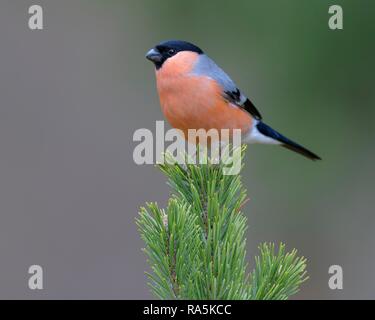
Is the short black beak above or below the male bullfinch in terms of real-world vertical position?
above

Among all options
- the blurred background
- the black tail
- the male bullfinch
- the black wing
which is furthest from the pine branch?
the black tail

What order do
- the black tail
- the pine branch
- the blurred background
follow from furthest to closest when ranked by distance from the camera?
1. the black tail
2. the blurred background
3. the pine branch

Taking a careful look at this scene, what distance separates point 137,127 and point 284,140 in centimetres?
139

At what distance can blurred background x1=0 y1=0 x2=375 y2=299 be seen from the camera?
414cm

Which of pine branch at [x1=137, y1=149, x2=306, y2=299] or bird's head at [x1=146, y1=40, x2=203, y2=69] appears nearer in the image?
pine branch at [x1=137, y1=149, x2=306, y2=299]

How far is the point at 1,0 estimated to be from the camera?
5.52 meters

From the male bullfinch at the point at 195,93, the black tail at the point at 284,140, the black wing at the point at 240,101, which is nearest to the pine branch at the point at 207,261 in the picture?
the male bullfinch at the point at 195,93

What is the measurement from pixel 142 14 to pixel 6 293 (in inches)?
85.6

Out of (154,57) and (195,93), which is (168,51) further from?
(195,93)

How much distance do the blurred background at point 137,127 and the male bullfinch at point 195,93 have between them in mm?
451

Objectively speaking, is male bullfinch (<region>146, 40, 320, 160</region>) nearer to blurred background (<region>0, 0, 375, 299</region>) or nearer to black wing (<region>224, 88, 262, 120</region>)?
black wing (<region>224, 88, 262, 120</region>)

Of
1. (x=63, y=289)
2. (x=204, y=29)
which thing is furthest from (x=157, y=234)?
(x=63, y=289)

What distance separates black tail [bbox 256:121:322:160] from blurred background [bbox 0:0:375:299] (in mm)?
69

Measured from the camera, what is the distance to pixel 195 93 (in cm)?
375
